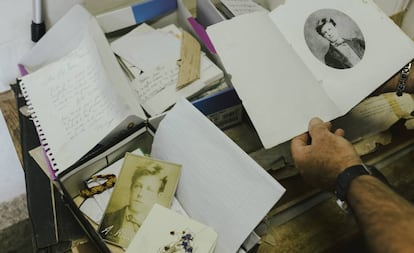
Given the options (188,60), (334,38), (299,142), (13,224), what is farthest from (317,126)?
(13,224)

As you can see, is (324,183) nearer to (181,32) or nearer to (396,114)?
(396,114)

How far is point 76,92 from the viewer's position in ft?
2.64

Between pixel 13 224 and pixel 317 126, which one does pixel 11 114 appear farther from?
pixel 317 126

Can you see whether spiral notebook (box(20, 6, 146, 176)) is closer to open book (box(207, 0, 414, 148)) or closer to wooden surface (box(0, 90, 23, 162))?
wooden surface (box(0, 90, 23, 162))

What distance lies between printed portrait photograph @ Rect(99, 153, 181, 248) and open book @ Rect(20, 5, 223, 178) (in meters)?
0.06

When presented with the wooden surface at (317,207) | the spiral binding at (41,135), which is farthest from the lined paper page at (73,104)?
the wooden surface at (317,207)

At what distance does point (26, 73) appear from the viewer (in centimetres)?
88

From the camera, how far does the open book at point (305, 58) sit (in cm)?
75

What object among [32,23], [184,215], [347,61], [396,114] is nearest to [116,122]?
[184,215]

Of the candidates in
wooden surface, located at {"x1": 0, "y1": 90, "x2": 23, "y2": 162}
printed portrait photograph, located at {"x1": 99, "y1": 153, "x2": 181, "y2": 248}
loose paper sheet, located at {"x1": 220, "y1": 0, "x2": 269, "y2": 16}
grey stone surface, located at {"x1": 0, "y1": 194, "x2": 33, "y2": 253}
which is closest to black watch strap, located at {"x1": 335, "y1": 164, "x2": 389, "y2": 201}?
printed portrait photograph, located at {"x1": 99, "y1": 153, "x2": 181, "y2": 248}

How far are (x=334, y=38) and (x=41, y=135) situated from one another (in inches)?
19.8

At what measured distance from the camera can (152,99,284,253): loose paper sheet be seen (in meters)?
0.66

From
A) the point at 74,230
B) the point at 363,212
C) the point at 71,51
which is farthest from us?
the point at 71,51

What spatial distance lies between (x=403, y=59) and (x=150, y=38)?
0.46 m
